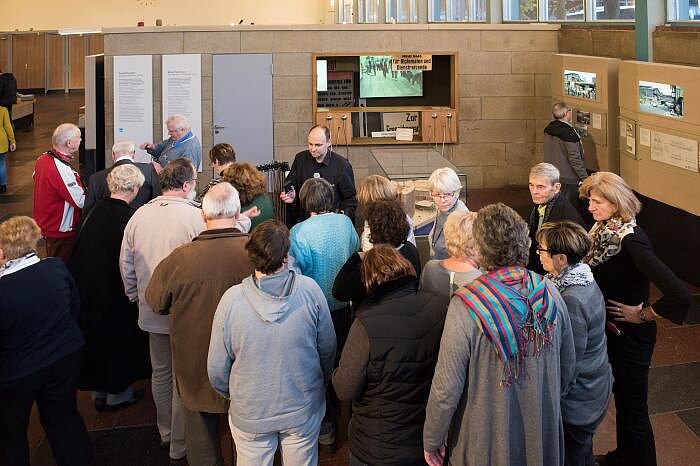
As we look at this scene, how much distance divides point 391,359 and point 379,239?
Result: 71 cm

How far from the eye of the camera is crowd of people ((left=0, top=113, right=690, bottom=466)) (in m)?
2.54

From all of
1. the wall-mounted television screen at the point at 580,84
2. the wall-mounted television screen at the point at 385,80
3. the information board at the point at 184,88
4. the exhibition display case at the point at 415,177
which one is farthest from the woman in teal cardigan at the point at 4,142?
the wall-mounted television screen at the point at 580,84

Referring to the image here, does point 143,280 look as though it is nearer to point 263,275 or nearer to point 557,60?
point 263,275

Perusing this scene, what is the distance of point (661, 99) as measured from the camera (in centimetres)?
681

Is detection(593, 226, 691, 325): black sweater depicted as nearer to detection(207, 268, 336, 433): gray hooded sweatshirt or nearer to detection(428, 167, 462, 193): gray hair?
detection(428, 167, 462, 193): gray hair

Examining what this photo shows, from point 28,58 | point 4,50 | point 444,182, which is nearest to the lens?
point 444,182

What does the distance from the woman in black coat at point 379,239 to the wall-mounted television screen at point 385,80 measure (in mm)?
8159

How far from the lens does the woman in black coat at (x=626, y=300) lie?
10.8ft

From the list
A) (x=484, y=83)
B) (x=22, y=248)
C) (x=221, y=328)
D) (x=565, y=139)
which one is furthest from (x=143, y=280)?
(x=484, y=83)

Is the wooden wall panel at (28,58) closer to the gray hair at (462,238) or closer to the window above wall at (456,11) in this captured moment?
the window above wall at (456,11)

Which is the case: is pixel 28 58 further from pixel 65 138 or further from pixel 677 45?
pixel 677 45

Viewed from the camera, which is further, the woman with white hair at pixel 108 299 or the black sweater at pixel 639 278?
the woman with white hair at pixel 108 299

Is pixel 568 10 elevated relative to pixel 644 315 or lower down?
elevated

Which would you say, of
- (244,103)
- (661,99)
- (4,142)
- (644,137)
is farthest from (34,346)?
(4,142)
